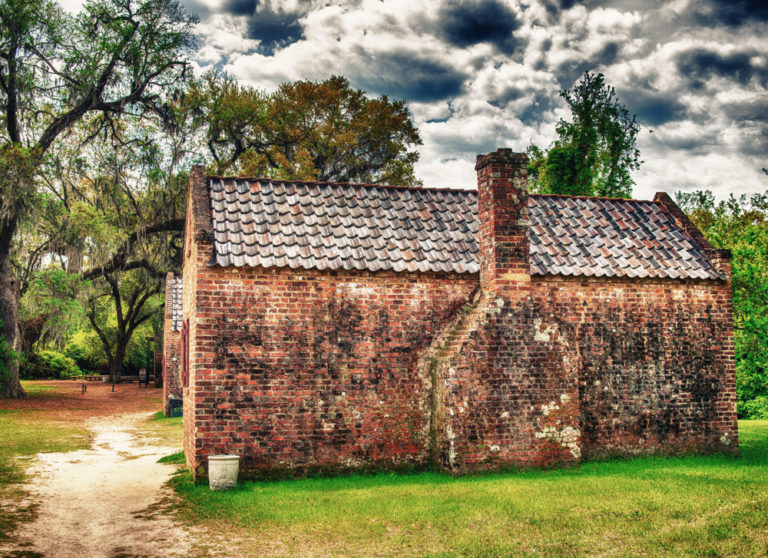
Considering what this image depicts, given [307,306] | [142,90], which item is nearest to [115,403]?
[142,90]

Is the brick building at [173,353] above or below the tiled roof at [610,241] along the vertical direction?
below

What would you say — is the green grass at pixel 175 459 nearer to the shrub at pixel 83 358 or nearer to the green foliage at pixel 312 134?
the green foliage at pixel 312 134

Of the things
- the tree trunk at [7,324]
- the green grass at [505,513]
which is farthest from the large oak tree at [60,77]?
the green grass at [505,513]

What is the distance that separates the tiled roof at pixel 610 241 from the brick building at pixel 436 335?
0.19 ft

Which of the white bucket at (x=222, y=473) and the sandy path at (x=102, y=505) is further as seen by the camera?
the white bucket at (x=222, y=473)

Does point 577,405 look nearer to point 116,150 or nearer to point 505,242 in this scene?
point 505,242

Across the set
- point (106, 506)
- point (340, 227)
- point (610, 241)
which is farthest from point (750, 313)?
point (106, 506)

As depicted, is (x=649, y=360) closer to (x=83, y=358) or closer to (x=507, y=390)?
(x=507, y=390)

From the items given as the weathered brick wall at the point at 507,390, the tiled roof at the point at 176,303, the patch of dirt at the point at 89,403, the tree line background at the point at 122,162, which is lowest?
the patch of dirt at the point at 89,403

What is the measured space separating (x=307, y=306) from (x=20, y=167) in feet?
61.4

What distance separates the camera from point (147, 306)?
4666 cm

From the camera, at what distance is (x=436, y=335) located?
1090cm

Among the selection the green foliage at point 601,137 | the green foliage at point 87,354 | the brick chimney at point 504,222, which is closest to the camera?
the brick chimney at point 504,222

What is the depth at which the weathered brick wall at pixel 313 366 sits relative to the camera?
9914 mm
